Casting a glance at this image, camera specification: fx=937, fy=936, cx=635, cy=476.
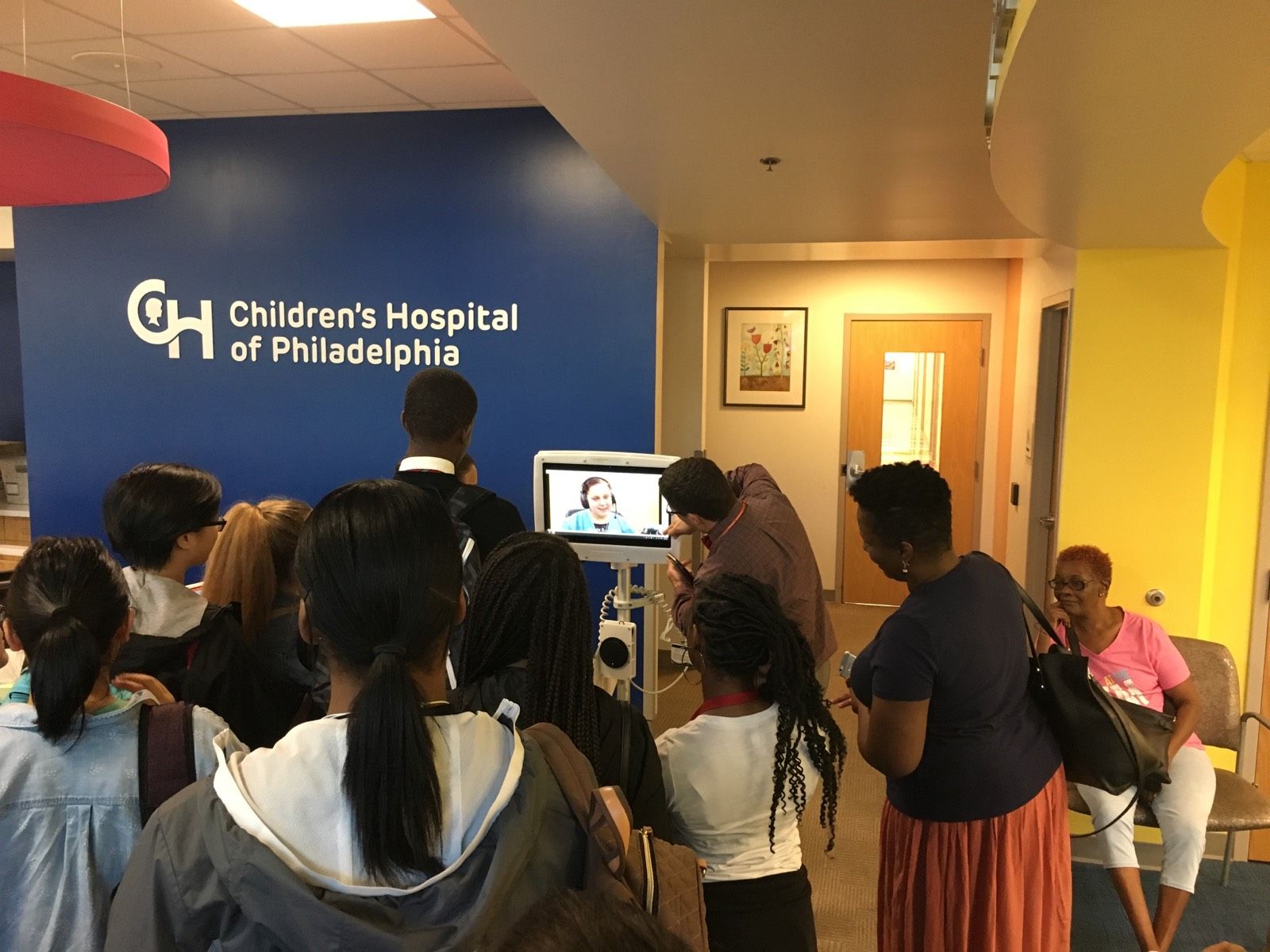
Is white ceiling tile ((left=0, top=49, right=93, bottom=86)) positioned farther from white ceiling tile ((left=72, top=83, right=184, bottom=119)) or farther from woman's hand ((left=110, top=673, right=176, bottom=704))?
woman's hand ((left=110, top=673, right=176, bottom=704))

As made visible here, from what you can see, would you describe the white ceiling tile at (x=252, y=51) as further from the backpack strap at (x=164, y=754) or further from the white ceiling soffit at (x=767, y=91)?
the backpack strap at (x=164, y=754)

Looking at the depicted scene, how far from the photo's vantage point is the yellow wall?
3.25 m

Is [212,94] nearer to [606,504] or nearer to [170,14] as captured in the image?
[170,14]

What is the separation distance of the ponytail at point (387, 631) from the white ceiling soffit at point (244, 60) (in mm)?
2434

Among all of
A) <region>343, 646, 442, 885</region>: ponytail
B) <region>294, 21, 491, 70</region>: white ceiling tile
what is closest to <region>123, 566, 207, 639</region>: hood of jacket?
<region>343, 646, 442, 885</region>: ponytail

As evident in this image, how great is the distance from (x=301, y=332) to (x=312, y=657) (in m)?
3.06

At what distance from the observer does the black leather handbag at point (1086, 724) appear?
204 cm

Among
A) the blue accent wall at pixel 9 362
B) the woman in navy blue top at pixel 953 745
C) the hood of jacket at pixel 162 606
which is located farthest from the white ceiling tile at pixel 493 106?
the blue accent wall at pixel 9 362

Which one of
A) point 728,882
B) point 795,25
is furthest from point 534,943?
point 795,25

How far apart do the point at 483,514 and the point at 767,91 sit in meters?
1.14

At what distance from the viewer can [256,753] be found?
0.97 m

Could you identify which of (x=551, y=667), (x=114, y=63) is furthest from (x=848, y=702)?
(x=114, y=63)

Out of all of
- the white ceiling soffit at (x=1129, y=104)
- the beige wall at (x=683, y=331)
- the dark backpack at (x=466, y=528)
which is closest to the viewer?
the white ceiling soffit at (x=1129, y=104)

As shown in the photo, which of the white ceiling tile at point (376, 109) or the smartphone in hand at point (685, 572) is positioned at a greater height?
the white ceiling tile at point (376, 109)
